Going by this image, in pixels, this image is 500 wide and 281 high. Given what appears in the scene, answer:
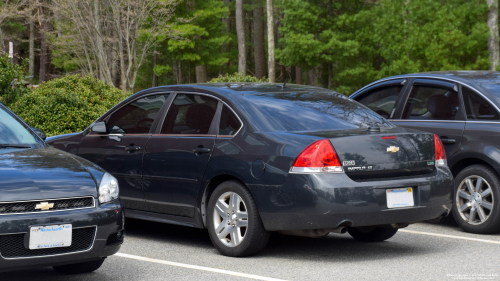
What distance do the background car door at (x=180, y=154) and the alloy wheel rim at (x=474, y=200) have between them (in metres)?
3.05

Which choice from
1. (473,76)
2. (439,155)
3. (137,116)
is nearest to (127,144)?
(137,116)

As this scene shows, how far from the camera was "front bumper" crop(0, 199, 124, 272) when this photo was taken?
448cm

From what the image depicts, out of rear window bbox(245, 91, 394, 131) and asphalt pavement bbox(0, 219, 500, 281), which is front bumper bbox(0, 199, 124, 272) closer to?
asphalt pavement bbox(0, 219, 500, 281)

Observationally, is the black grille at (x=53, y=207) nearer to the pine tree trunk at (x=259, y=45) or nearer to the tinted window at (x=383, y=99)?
the tinted window at (x=383, y=99)

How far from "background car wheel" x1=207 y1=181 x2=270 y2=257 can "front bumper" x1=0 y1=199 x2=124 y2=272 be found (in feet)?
4.07

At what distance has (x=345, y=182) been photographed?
18.3 ft

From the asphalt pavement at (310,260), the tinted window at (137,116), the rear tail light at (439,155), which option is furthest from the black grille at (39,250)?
the rear tail light at (439,155)

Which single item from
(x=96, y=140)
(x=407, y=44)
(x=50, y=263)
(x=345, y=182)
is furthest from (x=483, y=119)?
(x=407, y=44)

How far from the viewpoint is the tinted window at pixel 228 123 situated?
249 inches

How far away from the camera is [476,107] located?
7.59 meters

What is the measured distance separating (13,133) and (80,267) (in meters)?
1.37

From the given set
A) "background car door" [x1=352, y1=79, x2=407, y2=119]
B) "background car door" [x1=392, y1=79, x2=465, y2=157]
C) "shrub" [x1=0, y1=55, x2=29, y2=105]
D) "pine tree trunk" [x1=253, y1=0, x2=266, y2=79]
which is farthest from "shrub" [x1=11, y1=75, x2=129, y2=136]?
"pine tree trunk" [x1=253, y1=0, x2=266, y2=79]

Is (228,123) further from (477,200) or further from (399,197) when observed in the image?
(477,200)

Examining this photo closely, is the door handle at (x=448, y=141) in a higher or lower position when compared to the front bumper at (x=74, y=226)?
higher
